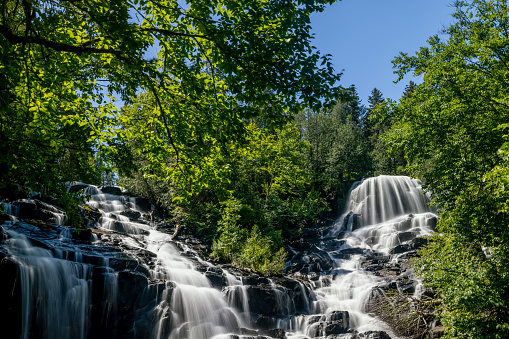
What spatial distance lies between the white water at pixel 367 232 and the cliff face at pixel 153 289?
0.10m

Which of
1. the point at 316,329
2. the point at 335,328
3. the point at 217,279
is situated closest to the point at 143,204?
the point at 217,279

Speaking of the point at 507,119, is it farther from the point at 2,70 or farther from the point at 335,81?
the point at 2,70

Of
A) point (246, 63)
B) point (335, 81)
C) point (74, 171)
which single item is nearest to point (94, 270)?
point (74, 171)

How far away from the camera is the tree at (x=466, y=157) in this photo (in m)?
7.83

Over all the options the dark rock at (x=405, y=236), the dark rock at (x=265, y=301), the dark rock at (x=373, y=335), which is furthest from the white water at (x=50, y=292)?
the dark rock at (x=405, y=236)

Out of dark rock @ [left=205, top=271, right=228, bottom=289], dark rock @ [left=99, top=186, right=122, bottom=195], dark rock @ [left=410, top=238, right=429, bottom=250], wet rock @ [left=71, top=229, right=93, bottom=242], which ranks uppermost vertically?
dark rock @ [left=99, top=186, right=122, bottom=195]

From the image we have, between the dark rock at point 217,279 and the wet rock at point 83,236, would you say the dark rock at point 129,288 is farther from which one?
the wet rock at point 83,236

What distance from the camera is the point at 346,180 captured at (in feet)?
132

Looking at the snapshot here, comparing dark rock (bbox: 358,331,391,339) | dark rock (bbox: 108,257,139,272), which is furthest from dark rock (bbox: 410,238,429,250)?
dark rock (bbox: 108,257,139,272)

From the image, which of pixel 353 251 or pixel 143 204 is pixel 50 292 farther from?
pixel 353 251

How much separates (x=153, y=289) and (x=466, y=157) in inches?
466

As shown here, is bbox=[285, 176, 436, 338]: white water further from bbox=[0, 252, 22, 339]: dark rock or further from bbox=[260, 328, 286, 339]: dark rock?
bbox=[0, 252, 22, 339]: dark rock

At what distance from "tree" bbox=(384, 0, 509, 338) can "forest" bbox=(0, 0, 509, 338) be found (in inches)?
1.8

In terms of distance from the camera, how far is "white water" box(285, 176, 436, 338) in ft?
45.1
